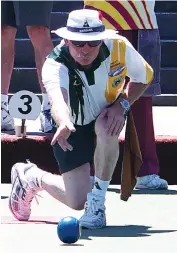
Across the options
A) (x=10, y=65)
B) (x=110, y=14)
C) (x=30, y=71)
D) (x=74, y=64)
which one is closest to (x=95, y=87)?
(x=74, y=64)

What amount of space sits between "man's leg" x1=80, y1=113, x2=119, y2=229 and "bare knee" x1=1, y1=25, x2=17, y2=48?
216cm

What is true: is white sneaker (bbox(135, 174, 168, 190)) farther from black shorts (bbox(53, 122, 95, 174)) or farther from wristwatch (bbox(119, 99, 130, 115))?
wristwatch (bbox(119, 99, 130, 115))

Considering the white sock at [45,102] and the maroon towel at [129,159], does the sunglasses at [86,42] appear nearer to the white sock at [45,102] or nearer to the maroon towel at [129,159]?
the maroon towel at [129,159]

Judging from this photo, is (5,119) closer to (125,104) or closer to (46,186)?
(46,186)

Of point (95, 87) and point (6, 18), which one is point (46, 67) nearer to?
point (95, 87)

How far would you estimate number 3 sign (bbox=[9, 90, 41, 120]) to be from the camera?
23.5 feet

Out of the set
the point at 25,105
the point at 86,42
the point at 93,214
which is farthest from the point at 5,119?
the point at 86,42

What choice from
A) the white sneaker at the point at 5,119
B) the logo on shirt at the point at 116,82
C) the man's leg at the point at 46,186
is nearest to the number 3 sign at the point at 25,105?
the white sneaker at the point at 5,119

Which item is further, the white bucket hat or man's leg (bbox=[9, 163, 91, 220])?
man's leg (bbox=[9, 163, 91, 220])

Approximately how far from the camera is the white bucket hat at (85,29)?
5.75 metres

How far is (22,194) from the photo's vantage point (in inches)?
249

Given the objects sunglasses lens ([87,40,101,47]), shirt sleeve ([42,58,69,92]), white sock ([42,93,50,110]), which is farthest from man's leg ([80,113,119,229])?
white sock ([42,93,50,110])

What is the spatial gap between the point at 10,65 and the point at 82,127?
6.42 feet

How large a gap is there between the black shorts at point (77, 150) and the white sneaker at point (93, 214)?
0.26 meters
